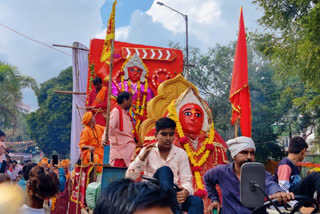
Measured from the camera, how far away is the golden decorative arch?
8.38 metres

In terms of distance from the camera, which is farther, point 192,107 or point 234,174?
point 192,107

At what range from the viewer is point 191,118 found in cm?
766

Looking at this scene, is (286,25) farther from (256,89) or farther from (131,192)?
(256,89)

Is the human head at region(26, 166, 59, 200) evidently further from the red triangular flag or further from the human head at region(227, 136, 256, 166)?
the red triangular flag

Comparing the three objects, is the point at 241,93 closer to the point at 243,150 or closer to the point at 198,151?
the point at 198,151

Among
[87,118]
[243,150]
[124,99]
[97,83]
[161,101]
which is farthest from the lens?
[97,83]

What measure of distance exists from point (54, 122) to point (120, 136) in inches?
1678

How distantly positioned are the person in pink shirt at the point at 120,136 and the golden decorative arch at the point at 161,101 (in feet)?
1.00

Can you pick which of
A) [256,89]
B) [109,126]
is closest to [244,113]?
[109,126]

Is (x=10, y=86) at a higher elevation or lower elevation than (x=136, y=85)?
higher

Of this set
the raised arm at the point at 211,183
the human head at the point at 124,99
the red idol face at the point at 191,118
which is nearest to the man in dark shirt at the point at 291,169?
the raised arm at the point at 211,183

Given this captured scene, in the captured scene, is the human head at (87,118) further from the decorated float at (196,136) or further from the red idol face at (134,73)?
the decorated float at (196,136)

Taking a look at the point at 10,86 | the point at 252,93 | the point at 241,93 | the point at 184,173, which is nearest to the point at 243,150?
the point at 184,173

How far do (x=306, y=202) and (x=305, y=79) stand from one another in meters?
11.5
